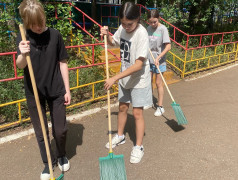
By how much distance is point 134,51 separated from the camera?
2420 millimetres

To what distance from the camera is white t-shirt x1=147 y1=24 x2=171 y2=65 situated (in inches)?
143

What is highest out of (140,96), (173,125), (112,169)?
(140,96)

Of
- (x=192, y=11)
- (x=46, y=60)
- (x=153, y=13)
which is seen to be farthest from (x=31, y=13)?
(x=192, y=11)

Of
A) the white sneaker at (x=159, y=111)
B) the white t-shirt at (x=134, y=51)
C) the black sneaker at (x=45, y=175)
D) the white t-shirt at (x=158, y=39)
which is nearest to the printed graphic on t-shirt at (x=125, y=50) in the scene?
the white t-shirt at (x=134, y=51)

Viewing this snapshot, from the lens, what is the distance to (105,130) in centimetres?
347

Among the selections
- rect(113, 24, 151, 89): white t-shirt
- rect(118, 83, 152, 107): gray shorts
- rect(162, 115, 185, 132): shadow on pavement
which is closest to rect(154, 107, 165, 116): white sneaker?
rect(162, 115, 185, 132): shadow on pavement

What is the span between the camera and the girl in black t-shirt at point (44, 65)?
1847mm

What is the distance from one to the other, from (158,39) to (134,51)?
4.66 feet

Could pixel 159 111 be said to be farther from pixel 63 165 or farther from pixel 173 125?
pixel 63 165

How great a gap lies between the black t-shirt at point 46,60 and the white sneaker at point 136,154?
3.89 ft

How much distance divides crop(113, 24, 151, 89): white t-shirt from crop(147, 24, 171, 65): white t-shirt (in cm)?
121

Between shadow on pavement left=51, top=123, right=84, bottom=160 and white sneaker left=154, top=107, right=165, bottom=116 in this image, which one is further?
white sneaker left=154, top=107, right=165, bottom=116

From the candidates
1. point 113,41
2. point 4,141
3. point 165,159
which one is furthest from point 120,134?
point 4,141

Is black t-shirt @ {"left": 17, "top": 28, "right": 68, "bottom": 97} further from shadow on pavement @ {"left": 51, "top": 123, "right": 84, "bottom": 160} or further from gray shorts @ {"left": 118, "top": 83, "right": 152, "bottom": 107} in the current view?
shadow on pavement @ {"left": 51, "top": 123, "right": 84, "bottom": 160}
